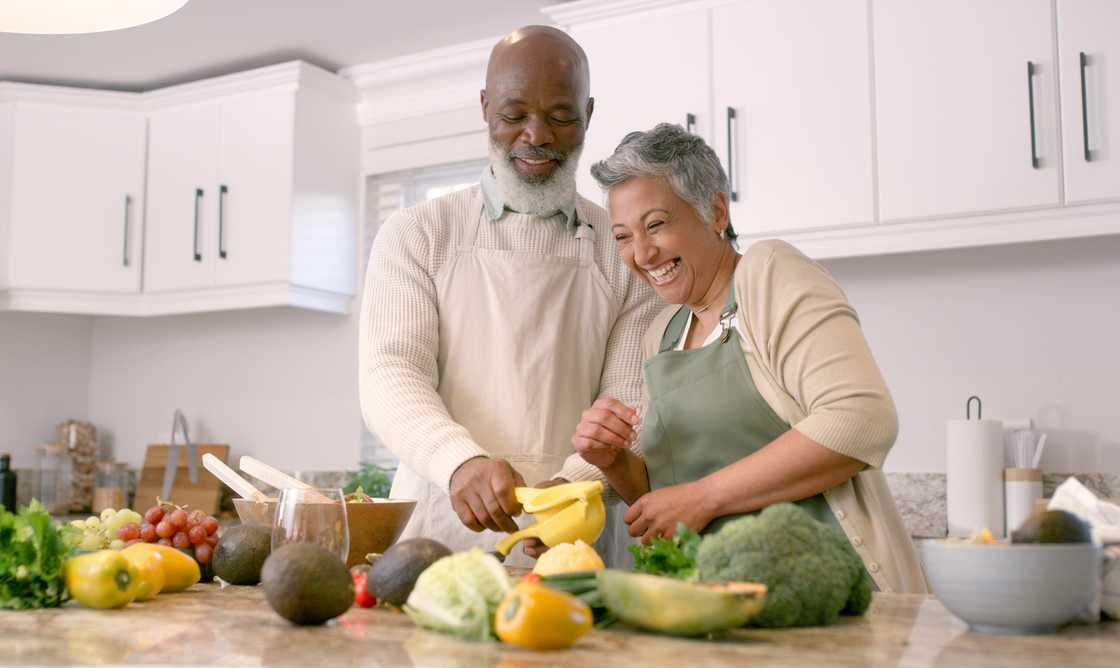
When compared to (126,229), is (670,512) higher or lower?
lower

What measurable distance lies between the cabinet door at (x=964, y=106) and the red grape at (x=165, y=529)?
233 centimetres

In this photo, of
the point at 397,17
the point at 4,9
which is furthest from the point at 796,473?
the point at 397,17

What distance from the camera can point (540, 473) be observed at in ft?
6.68

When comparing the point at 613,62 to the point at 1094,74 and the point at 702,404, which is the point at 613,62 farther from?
the point at 702,404

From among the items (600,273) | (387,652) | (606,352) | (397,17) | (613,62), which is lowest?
(387,652)

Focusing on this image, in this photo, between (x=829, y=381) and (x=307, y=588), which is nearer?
(x=307, y=588)

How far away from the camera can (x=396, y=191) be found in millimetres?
4617

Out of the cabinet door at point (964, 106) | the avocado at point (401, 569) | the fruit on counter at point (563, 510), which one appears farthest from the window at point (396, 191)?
the avocado at point (401, 569)

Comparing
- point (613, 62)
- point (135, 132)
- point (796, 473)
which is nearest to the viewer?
point (796, 473)

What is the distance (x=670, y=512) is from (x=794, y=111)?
213 centimetres

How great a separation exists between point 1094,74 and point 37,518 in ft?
9.26

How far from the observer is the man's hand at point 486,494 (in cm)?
158

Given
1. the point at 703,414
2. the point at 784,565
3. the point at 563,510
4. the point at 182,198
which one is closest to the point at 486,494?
the point at 563,510

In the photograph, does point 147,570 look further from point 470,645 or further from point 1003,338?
point 1003,338
